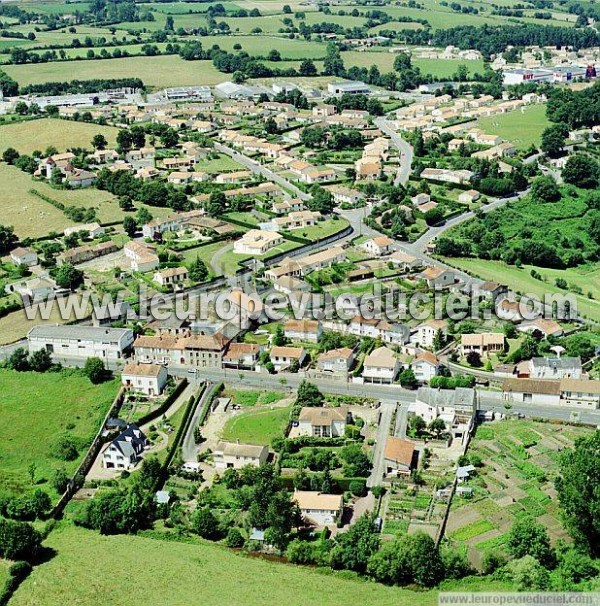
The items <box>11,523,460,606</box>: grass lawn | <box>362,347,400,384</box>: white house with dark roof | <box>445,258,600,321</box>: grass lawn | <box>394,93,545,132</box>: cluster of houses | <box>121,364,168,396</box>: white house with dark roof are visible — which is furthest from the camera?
<box>394,93,545,132</box>: cluster of houses

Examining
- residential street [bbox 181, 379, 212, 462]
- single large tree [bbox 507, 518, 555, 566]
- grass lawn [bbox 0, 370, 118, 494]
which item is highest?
single large tree [bbox 507, 518, 555, 566]

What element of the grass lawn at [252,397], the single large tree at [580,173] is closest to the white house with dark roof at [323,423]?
the grass lawn at [252,397]

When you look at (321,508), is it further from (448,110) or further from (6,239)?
(448,110)

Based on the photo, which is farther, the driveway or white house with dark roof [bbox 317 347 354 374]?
white house with dark roof [bbox 317 347 354 374]

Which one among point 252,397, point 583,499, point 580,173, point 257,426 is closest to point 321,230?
point 252,397

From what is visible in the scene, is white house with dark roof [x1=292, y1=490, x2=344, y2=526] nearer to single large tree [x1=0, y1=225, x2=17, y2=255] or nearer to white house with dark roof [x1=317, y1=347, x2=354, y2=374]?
white house with dark roof [x1=317, y1=347, x2=354, y2=374]

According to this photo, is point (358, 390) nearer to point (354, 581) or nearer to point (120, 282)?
point (354, 581)

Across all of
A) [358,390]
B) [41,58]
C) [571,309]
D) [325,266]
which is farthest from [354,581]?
[41,58]

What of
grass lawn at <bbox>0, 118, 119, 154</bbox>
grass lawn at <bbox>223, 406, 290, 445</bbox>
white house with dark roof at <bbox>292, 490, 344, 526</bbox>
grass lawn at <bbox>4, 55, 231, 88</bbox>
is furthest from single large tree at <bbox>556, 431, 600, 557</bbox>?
grass lawn at <bbox>4, 55, 231, 88</bbox>
